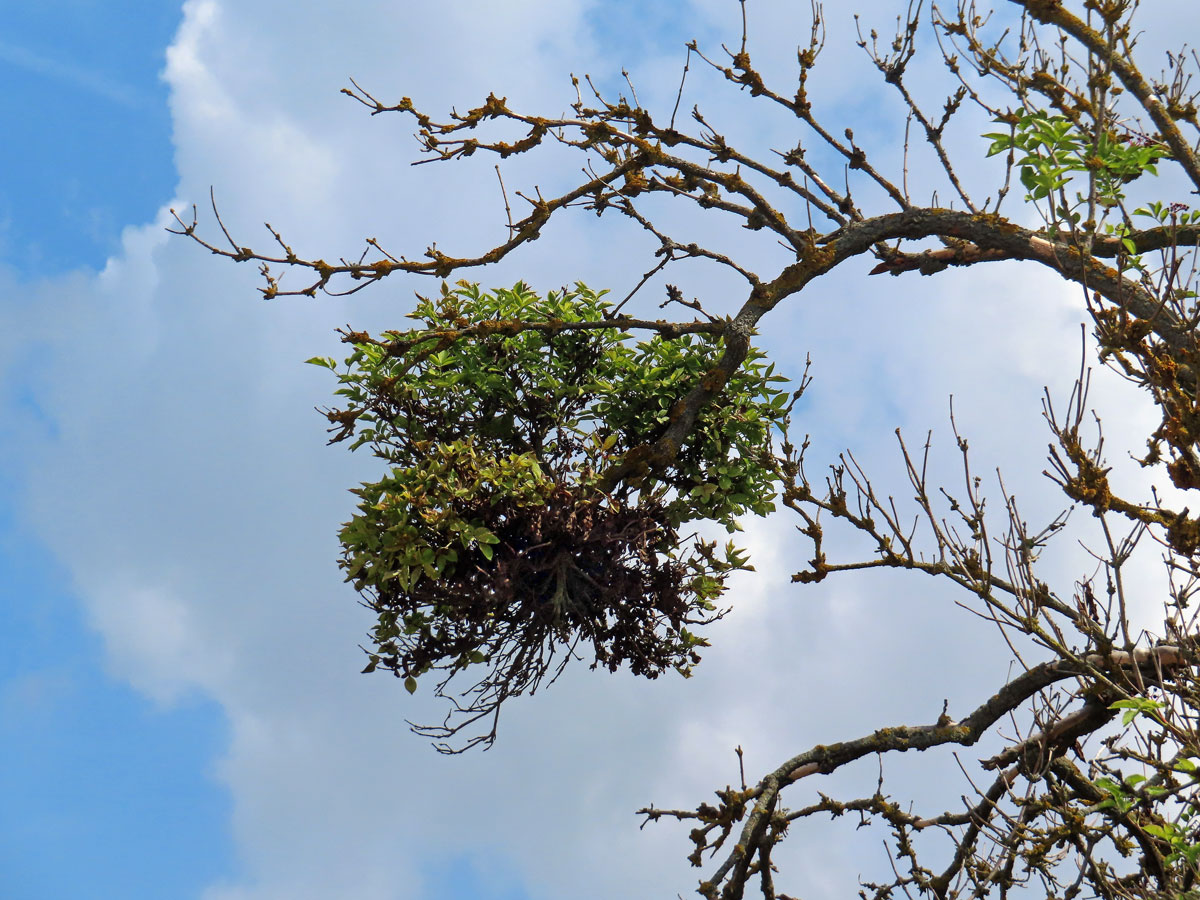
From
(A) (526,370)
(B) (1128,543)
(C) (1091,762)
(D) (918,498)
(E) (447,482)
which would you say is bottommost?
(C) (1091,762)

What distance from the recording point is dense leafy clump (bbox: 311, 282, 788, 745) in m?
5.25

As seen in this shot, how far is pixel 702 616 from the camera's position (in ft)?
19.9

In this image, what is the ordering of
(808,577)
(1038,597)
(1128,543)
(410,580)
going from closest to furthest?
(1128,543) → (1038,597) → (410,580) → (808,577)

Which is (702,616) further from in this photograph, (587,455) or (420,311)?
(420,311)

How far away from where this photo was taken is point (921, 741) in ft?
19.7

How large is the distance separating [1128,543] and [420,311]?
356cm

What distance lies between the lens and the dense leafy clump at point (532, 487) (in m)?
5.25

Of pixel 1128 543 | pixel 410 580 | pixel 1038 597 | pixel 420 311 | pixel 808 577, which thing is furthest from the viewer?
pixel 420 311

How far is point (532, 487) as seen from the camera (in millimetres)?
5160

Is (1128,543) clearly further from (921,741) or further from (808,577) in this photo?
(921,741)

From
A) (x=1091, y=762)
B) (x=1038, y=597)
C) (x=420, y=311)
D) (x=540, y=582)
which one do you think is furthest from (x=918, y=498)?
(x=420, y=311)

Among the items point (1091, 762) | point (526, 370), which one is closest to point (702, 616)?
point (526, 370)

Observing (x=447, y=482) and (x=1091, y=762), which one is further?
(x=447, y=482)

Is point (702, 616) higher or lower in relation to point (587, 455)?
lower
